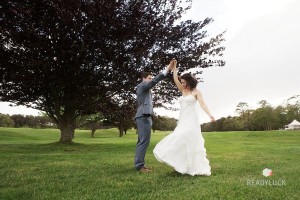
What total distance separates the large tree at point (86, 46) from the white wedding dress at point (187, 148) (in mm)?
12801

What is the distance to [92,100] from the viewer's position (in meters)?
25.6

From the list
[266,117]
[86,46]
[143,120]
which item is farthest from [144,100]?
[266,117]

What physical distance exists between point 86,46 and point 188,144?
13680 millimetres

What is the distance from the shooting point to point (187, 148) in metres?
9.31

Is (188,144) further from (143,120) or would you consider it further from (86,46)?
(86,46)

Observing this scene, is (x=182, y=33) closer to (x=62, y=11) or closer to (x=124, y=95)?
(x=124, y=95)

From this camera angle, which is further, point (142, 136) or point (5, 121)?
point (5, 121)

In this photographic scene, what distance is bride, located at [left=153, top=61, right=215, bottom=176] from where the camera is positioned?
30.3 ft

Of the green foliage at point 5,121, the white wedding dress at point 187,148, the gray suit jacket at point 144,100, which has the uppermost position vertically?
the green foliage at point 5,121

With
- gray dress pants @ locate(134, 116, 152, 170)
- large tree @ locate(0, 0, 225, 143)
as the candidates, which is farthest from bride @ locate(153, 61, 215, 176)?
large tree @ locate(0, 0, 225, 143)

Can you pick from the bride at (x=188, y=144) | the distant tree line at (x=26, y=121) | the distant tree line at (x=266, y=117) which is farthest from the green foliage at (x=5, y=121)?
the bride at (x=188, y=144)

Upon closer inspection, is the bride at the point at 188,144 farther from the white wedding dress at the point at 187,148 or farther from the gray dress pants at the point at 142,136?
the gray dress pants at the point at 142,136

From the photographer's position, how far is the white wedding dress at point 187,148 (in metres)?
9.21

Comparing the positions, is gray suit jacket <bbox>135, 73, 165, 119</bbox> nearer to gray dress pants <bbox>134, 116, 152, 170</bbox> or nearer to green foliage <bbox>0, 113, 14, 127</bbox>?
gray dress pants <bbox>134, 116, 152, 170</bbox>
